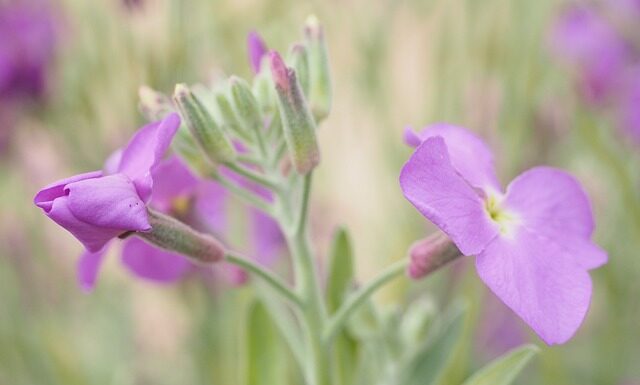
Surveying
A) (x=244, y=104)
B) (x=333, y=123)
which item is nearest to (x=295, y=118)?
(x=244, y=104)

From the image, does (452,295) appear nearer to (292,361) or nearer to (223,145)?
(292,361)

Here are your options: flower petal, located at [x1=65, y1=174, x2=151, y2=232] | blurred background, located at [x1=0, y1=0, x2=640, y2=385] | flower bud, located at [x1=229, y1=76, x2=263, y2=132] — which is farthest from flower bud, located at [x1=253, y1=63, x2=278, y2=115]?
blurred background, located at [x1=0, y1=0, x2=640, y2=385]

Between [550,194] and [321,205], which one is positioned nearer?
[550,194]

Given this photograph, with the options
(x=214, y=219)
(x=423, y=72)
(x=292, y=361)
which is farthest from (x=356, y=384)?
(x=423, y=72)

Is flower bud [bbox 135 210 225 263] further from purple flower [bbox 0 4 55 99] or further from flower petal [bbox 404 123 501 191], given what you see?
purple flower [bbox 0 4 55 99]

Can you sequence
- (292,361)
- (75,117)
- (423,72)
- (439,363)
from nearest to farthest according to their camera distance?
(439,363)
(292,361)
(75,117)
(423,72)

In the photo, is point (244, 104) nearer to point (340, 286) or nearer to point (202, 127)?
point (202, 127)
